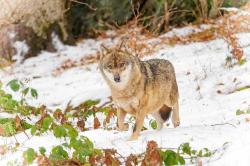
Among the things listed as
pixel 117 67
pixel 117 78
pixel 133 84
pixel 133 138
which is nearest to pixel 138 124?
pixel 133 138

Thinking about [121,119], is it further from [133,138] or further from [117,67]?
[117,67]

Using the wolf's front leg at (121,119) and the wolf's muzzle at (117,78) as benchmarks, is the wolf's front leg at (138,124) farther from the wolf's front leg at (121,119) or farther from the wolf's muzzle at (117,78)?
the wolf's muzzle at (117,78)

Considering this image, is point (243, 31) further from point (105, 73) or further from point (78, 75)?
point (105, 73)

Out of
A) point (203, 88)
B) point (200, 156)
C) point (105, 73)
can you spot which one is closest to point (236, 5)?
point (203, 88)

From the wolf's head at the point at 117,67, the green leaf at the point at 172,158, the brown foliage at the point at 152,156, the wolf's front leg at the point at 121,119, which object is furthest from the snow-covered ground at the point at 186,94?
the wolf's head at the point at 117,67

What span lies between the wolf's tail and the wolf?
419 millimetres

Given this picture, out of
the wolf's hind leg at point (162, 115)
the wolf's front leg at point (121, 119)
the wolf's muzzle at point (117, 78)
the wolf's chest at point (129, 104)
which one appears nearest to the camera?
the wolf's muzzle at point (117, 78)

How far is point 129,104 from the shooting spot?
7.23 m

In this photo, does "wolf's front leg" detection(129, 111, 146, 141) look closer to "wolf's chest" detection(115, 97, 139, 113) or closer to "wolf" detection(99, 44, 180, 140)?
"wolf" detection(99, 44, 180, 140)

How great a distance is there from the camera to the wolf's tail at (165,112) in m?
8.22

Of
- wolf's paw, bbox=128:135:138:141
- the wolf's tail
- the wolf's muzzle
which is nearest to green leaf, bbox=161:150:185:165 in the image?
wolf's paw, bbox=128:135:138:141

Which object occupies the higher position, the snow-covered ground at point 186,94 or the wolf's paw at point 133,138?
the snow-covered ground at point 186,94

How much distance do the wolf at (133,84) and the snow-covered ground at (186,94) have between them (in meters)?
0.28

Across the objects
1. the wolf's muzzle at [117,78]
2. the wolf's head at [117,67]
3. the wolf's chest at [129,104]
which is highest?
the wolf's head at [117,67]
